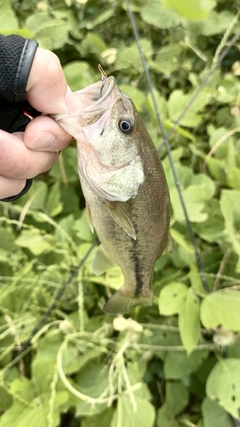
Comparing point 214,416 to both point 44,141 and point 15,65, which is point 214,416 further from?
point 15,65

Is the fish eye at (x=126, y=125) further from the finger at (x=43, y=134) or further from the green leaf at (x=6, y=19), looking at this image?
the green leaf at (x=6, y=19)

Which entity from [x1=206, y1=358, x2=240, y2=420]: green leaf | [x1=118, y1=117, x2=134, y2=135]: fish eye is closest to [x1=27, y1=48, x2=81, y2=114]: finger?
[x1=118, y1=117, x2=134, y2=135]: fish eye

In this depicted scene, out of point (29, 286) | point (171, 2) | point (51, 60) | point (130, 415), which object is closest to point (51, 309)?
point (29, 286)

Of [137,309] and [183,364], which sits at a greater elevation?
[137,309]

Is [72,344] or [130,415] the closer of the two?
[130,415]

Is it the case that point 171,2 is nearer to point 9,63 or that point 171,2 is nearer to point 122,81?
point 122,81

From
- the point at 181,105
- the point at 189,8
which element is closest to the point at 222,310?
the point at 181,105

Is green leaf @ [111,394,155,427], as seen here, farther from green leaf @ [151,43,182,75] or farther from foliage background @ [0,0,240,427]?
green leaf @ [151,43,182,75]
